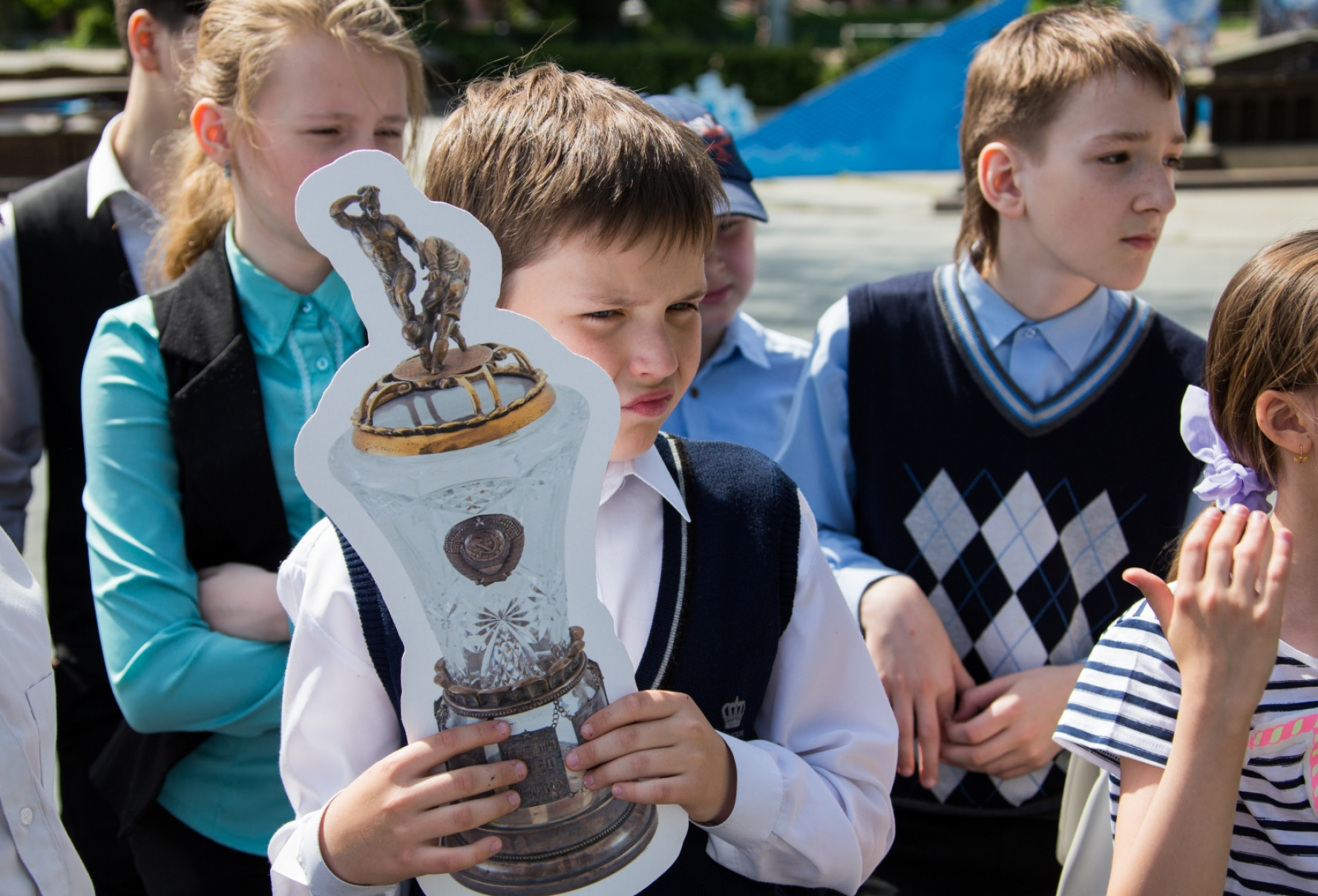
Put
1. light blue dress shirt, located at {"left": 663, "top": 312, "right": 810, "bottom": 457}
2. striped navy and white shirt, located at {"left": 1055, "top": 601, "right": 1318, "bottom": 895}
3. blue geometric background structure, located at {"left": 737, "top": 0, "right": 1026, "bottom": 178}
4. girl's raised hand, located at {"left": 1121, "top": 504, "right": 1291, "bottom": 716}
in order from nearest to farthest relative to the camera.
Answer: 1. girl's raised hand, located at {"left": 1121, "top": 504, "right": 1291, "bottom": 716}
2. striped navy and white shirt, located at {"left": 1055, "top": 601, "right": 1318, "bottom": 895}
3. light blue dress shirt, located at {"left": 663, "top": 312, "right": 810, "bottom": 457}
4. blue geometric background structure, located at {"left": 737, "top": 0, "right": 1026, "bottom": 178}

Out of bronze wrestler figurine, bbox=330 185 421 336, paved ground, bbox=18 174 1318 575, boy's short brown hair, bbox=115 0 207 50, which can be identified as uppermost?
boy's short brown hair, bbox=115 0 207 50

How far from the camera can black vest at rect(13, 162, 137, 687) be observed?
193cm

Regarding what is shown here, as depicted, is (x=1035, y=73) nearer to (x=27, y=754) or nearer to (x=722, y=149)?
(x=722, y=149)

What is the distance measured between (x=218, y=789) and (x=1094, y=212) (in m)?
1.55

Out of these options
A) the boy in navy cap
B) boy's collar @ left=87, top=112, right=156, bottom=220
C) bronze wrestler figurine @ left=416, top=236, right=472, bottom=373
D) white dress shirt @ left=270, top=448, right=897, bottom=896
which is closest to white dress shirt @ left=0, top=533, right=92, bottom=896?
white dress shirt @ left=270, top=448, right=897, bottom=896

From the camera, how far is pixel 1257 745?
50.1 inches

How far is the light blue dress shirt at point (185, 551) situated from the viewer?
1.49m

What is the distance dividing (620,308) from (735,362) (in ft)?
3.76

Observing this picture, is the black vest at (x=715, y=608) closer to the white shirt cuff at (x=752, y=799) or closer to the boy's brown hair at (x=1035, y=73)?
the white shirt cuff at (x=752, y=799)

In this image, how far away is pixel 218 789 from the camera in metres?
1.63

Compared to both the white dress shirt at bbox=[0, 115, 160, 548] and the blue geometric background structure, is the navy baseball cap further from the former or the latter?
the blue geometric background structure

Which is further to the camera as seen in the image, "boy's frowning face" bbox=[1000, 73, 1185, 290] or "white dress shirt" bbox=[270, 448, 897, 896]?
"boy's frowning face" bbox=[1000, 73, 1185, 290]

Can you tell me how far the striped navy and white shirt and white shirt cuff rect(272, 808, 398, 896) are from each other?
2.59ft

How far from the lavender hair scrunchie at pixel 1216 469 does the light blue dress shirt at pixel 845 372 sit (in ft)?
1.21
